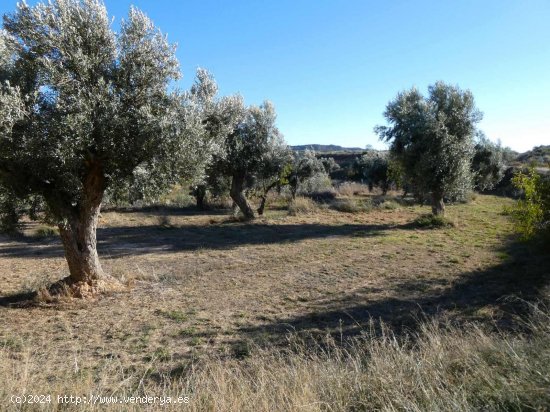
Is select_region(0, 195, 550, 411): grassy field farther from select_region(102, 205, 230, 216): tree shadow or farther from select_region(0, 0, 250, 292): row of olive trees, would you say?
select_region(102, 205, 230, 216): tree shadow

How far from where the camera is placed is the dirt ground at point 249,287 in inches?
287

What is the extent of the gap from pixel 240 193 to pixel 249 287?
46.1 feet

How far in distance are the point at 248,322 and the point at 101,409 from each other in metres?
4.59

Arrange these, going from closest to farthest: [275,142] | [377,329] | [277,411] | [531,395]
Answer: [531,395] → [277,411] → [377,329] → [275,142]

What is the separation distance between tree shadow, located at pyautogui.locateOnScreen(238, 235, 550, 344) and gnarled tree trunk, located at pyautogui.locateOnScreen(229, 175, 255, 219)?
14.8 m

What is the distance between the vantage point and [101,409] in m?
3.76

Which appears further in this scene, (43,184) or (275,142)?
(275,142)

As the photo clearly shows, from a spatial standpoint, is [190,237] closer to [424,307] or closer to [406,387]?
[424,307]

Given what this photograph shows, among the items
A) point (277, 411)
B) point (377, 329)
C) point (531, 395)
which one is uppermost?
point (531, 395)

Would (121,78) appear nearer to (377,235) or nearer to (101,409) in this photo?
(101,409)

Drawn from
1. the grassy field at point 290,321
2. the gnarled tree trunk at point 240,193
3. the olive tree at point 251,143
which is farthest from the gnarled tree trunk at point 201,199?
the grassy field at point 290,321

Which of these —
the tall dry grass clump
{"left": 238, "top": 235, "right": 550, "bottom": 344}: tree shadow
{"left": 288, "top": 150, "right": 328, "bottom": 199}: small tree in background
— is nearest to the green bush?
{"left": 238, "top": 235, "right": 550, "bottom": 344}: tree shadow

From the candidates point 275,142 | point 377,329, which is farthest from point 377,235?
point 377,329

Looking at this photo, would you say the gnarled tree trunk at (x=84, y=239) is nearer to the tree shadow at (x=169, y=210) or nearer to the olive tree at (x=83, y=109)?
the olive tree at (x=83, y=109)
